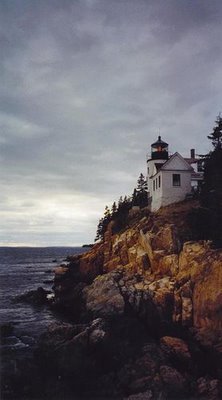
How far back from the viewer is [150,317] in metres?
29.8

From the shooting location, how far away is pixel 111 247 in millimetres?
43344

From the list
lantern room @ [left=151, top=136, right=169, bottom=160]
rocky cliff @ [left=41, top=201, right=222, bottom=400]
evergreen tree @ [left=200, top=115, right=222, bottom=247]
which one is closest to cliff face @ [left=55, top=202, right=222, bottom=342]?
rocky cliff @ [left=41, top=201, right=222, bottom=400]

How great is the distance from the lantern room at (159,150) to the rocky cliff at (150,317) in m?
9.81

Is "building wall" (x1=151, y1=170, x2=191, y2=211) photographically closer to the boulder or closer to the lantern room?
the lantern room

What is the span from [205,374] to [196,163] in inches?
1256

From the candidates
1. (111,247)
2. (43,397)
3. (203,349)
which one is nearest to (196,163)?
(111,247)

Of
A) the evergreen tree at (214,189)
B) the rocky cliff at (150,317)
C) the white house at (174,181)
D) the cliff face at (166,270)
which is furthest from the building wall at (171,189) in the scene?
the evergreen tree at (214,189)

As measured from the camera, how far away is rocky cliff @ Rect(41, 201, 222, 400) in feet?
71.8

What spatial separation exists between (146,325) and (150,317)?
0.75 metres

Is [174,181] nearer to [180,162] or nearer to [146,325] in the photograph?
[180,162]

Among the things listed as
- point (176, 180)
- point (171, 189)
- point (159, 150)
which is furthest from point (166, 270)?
point (159, 150)

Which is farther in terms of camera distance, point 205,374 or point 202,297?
point 202,297

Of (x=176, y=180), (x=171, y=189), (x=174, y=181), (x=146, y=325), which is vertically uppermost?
(x=176, y=180)

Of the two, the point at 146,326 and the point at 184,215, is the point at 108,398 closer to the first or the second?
the point at 146,326
